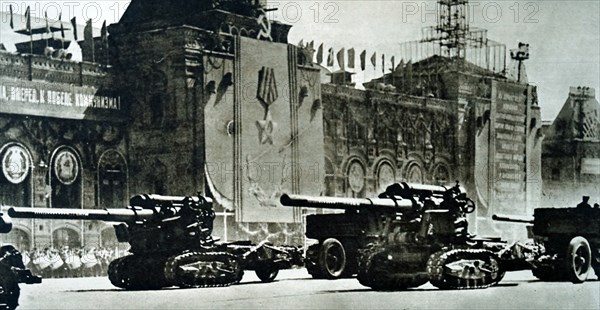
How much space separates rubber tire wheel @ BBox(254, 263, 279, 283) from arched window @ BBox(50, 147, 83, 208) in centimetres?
263

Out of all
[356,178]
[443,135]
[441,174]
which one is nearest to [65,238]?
[356,178]

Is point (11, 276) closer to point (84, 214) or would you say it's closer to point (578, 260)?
point (84, 214)

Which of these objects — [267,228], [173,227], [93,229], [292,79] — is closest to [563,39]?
[292,79]

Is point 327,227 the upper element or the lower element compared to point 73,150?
lower

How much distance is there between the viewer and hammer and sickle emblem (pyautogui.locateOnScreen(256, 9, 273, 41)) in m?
13.1

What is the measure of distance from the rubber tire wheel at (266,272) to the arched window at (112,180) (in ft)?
6.97

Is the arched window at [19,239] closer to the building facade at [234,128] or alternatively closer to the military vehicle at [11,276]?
the building facade at [234,128]

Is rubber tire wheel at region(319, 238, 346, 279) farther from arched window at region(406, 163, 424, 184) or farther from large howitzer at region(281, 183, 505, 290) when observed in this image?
arched window at region(406, 163, 424, 184)

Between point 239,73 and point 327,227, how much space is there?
2.51 meters

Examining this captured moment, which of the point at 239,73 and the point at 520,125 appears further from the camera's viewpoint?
the point at 520,125

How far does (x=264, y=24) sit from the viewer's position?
13234 mm

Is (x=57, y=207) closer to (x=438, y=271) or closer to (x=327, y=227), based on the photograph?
→ (x=327, y=227)

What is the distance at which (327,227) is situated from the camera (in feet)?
44.2

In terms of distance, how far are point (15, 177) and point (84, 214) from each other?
89 cm
